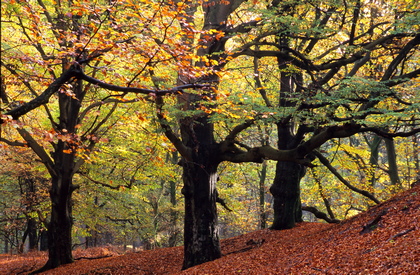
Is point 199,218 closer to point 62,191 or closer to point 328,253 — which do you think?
point 328,253

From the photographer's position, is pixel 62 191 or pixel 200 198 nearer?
pixel 200 198

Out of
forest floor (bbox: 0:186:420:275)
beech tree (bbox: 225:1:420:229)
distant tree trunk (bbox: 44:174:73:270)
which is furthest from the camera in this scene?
distant tree trunk (bbox: 44:174:73:270)

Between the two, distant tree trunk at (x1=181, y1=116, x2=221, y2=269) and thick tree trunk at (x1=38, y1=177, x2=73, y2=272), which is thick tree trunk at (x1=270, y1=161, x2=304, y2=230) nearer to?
distant tree trunk at (x1=181, y1=116, x2=221, y2=269)

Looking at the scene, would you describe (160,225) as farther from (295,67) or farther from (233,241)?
(295,67)

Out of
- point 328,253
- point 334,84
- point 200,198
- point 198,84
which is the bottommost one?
point 328,253

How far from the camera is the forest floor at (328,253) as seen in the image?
5.22 meters

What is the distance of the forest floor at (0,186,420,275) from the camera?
5.22m

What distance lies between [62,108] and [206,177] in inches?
231

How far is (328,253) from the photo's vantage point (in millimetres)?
6754

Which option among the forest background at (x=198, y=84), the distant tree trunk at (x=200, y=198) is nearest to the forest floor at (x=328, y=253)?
the distant tree trunk at (x=200, y=198)

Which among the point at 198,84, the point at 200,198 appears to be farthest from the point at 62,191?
the point at 198,84

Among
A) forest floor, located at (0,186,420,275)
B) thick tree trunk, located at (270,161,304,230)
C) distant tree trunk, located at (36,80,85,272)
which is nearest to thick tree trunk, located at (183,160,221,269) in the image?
forest floor, located at (0,186,420,275)

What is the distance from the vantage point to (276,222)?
12.6 m

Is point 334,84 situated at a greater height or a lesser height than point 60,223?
greater
